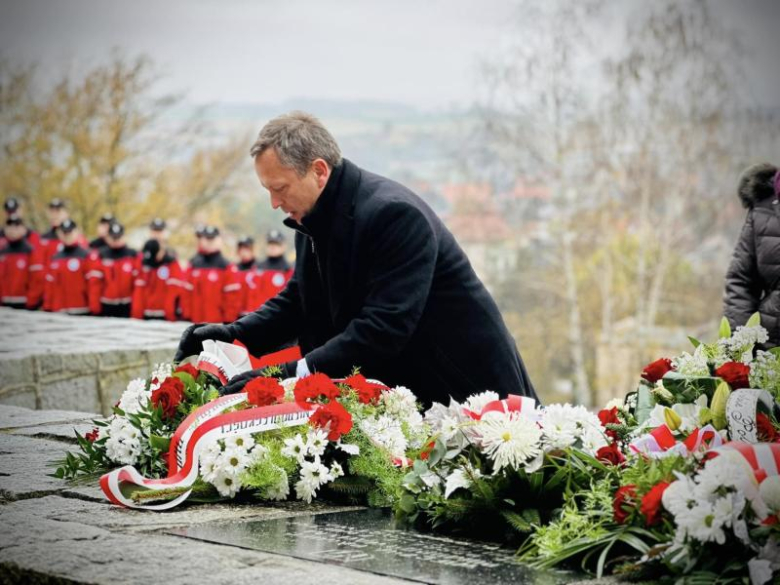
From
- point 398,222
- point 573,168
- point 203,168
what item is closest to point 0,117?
point 203,168

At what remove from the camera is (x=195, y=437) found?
4.36m

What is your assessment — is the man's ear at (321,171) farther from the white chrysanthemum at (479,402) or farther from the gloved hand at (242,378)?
the white chrysanthemum at (479,402)

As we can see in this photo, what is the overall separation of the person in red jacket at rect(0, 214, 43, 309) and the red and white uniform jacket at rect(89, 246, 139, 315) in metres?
1.47

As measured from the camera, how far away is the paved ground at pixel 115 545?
3.30m

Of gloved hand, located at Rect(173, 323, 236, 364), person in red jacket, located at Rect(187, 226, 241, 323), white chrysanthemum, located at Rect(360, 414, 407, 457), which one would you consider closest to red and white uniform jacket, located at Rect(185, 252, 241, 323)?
person in red jacket, located at Rect(187, 226, 241, 323)

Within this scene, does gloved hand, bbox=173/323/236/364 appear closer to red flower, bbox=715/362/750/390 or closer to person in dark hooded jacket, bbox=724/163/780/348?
red flower, bbox=715/362/750/390

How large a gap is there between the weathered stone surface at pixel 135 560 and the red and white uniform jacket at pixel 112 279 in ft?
46.3

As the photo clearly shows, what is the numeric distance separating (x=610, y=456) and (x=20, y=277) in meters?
16.8

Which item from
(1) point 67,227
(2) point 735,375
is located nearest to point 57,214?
(1) point 67,227

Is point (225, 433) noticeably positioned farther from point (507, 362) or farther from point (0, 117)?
point (0, 117)

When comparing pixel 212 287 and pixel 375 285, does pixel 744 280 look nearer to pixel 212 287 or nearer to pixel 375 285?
pixel 375 285

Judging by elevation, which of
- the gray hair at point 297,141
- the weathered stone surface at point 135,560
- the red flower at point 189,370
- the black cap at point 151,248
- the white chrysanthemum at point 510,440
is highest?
the black cap at point 151,248

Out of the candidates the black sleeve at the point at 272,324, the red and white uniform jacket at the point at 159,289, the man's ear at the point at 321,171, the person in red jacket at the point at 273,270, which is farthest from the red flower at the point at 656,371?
the red and white uniform jacket at the point at 159,289

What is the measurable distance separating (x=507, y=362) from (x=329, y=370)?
0.85 meters
